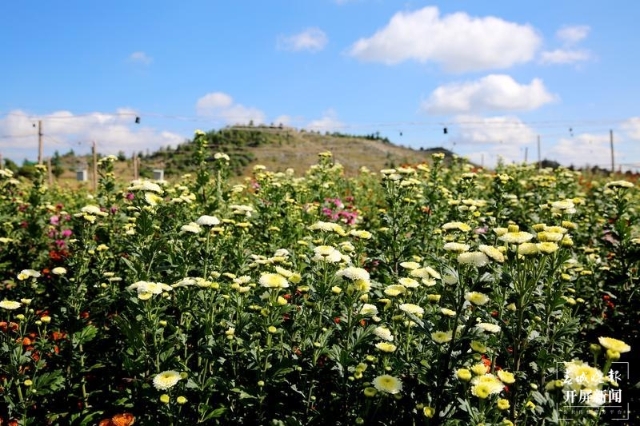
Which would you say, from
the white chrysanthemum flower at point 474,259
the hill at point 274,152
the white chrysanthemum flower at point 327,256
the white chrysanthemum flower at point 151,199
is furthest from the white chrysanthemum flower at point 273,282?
the hill at point 274,152

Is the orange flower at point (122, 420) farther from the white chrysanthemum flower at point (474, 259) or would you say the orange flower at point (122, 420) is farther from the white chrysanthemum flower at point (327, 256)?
the white chrysanthemum flower at point (474, 259)

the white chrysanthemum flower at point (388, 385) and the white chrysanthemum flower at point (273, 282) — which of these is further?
the white chrysanthemum flower at point (273, 282)

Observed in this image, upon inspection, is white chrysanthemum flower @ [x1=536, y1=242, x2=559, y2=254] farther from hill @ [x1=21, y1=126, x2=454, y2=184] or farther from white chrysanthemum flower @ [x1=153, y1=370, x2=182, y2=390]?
hill @ [x1=21, y1=126, x2=454, y2=184]

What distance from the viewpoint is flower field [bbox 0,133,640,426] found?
2754mm

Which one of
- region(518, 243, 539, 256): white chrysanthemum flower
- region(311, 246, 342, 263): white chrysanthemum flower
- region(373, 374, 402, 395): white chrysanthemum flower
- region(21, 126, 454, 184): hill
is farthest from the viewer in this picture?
region(21, 126, 454, 184): hill

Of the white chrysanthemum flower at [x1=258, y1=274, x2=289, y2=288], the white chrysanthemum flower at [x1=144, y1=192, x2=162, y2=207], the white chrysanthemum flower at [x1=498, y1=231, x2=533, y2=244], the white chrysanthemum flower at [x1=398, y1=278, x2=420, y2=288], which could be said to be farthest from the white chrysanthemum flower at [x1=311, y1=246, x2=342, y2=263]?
the white chrysanthemum flower at [x1=144, y1=192, x2=162, y2=207]

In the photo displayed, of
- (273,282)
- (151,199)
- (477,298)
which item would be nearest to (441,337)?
(477,298)

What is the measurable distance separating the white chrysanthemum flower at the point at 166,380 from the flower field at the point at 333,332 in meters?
0.01

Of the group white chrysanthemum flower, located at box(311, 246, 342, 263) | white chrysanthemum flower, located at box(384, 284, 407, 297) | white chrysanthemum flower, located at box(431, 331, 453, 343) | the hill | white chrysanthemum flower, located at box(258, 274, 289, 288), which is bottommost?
white chrysanthemum flower, located at box(431, 331, 453, 343)

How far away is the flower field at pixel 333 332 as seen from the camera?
2.75m

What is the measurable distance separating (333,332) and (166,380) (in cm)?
124

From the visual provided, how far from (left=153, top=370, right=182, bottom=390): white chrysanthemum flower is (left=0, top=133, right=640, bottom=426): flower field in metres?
0.01

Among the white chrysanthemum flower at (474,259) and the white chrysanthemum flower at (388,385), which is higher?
the white chrysanthemum flower at (474,259)

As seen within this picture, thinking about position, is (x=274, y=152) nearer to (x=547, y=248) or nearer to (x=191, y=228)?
(x=191, y=228)
